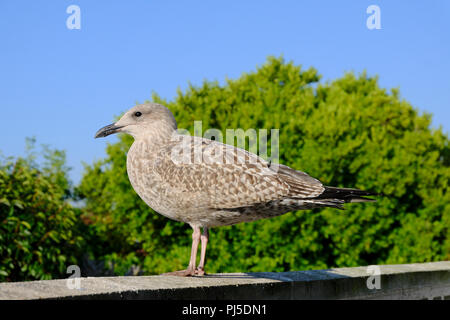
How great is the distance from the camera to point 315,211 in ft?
69.1

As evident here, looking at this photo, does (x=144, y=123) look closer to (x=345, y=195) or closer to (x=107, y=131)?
(x=107, y=131)

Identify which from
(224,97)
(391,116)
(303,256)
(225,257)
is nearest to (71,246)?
(225,257)

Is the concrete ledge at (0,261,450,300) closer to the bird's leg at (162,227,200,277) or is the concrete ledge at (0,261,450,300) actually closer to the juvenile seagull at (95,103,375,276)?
the bird's leg at (162,227,200,277)

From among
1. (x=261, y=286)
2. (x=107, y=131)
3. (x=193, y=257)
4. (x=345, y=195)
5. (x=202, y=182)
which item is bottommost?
(x=261, y=286)

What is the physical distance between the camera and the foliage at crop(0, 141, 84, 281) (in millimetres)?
12961

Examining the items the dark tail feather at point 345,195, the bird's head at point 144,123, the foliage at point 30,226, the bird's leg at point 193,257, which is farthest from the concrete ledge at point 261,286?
the foliage at point 30,226

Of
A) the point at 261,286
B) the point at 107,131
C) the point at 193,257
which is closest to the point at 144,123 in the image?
the point at 107,131

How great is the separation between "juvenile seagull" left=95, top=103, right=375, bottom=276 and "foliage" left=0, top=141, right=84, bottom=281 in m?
8.03

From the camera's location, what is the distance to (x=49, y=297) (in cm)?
374

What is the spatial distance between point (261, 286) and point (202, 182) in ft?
4.19

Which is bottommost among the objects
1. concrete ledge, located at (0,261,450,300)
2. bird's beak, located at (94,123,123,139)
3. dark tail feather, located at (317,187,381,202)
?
concrete ledge, located at (0,261,450,300)

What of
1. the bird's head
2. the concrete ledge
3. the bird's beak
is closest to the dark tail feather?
the concrete ledge

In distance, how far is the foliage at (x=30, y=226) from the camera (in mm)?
12961

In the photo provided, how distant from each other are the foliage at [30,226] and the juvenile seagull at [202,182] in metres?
8.03
